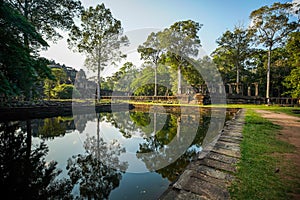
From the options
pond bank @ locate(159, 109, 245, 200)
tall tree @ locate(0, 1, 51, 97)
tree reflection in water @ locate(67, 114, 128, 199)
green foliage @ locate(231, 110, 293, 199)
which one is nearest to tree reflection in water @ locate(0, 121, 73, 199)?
tree reflection in water @ locate(67, 114, 128, 199)

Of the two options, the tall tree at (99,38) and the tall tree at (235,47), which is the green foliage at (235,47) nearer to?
the tall tree at (235,47)

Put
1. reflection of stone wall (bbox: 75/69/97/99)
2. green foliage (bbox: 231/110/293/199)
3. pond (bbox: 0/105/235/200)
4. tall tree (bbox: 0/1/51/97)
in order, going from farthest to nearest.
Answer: reflection of stone wall (bbox: 75/69/97/99) → tall tree (bbox: 0/1/51/97) → pond (bbox: 0/105/235/200) → green foliage (bbox: 231/110/293/199)

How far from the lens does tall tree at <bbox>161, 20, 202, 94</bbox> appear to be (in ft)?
64.7

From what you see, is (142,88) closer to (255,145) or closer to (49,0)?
(49,0)

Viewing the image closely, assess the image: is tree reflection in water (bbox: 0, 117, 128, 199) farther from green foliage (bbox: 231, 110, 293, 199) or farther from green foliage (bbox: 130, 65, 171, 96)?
green foliage (bbox: 130, 65, 171, 96)

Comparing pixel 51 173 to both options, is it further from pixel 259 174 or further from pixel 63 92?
pixel 63 92

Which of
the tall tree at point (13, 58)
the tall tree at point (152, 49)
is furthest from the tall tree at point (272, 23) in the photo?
the tall tree at point (13, 58)

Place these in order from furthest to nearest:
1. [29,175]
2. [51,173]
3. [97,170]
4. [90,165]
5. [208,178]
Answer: [90,165] → [97,170] → [51,173] → [29,175] → [208,178]

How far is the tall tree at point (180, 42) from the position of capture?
19.7 m

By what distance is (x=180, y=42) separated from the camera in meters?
20.3

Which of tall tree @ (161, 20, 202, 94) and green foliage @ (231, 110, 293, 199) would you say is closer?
green foliage @ (231, 110, 293, 199)

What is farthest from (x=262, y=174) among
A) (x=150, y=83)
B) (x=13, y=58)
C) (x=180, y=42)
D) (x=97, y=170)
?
(x=150, y=83)

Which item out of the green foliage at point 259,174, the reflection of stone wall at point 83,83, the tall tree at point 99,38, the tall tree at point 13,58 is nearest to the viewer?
the green foliage at point 259,174

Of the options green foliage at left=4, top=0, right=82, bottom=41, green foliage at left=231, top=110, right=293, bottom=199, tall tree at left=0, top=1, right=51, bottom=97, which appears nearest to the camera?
green foliage at left=231, top=110, right=293, bottom=199
